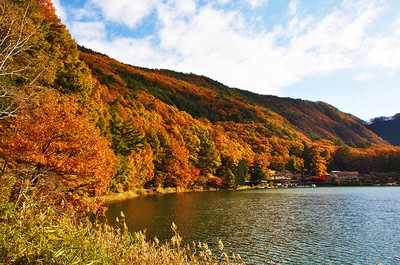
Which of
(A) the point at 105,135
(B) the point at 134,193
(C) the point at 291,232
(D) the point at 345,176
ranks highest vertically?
(A) the point at 105,135

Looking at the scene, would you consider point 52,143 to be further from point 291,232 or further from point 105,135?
point 105,135

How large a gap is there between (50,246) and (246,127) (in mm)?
165218

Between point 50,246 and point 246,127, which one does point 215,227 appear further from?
point 246,127

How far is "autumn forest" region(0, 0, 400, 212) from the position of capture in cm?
1633

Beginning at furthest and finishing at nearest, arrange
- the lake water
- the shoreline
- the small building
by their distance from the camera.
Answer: the small building → the shoreline → the lake water

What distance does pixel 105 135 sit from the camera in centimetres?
5031

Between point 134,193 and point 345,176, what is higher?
point 345,176

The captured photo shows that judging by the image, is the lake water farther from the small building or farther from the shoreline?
the small building

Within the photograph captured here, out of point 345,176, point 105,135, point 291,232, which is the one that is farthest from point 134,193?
point 345,176

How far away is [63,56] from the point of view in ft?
103

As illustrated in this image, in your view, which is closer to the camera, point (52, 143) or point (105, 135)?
point (52, 143)

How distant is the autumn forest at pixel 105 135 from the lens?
1633 cm

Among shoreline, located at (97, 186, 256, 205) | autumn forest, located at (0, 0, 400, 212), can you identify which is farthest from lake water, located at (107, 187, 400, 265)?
shoreline, located at (97, 186, 256, 205)

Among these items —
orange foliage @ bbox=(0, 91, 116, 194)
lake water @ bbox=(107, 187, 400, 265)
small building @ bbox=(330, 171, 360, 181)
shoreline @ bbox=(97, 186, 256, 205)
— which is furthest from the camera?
small building @ bbox=(330, 171, 360, 181)
